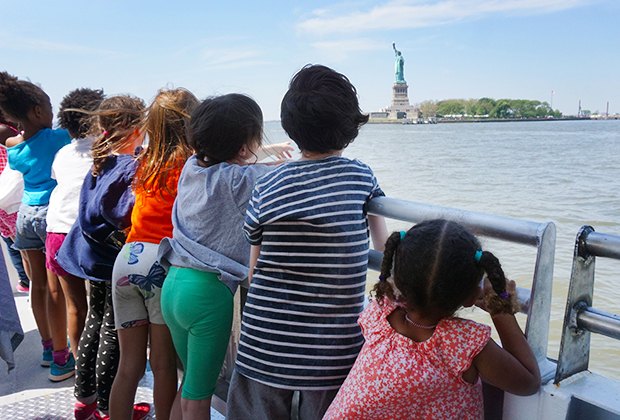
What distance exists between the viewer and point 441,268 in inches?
51.1

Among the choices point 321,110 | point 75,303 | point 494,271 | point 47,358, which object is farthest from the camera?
point 47,358

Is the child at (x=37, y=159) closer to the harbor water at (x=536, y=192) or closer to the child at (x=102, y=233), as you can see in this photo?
the child at (x=102, y=233)

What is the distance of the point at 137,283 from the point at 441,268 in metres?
1.20

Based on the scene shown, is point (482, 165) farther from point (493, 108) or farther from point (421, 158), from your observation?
point (493, 108)

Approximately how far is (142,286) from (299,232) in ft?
2.48

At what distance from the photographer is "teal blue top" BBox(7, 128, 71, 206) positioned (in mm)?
3172

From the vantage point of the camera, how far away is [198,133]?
1.90 m

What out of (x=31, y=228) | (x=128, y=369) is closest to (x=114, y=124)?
(x=128, y=369)

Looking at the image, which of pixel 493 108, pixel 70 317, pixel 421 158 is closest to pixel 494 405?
pixel 70 317

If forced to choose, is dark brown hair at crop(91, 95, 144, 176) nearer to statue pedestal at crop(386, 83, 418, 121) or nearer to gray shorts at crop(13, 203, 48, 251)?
gray shorts at crop(13, 203, 48, 251)

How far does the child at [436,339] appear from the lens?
130cm

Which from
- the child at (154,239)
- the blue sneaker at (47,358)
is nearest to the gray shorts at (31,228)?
the blue sneaker at (47,358)

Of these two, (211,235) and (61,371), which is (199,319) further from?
(61,371)

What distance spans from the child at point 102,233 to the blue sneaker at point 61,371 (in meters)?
0.62
